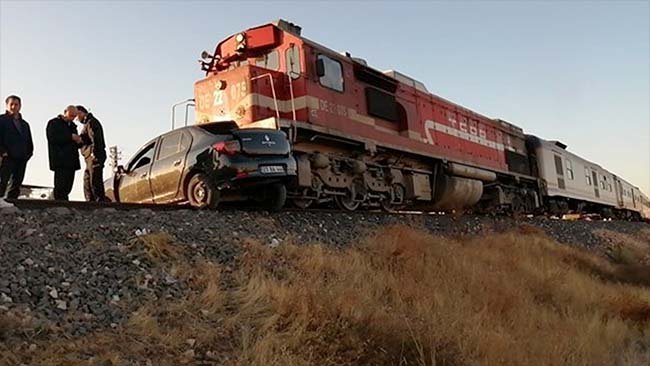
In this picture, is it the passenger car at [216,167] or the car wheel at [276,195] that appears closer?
the passenger car at [216,167]

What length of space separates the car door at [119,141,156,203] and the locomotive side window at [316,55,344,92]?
3.24m

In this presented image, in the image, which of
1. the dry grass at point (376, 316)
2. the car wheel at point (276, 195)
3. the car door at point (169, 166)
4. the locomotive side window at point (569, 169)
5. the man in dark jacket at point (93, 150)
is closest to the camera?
the dry grass at point (376, 316)

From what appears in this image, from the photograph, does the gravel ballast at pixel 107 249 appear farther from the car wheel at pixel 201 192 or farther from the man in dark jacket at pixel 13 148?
the man in dark jacket at pixel 13 148

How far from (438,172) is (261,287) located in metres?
9.99

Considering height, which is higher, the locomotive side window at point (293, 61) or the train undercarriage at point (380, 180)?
the locomotive side window at point (293, 61)

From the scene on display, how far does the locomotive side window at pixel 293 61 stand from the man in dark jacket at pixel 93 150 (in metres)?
3.38

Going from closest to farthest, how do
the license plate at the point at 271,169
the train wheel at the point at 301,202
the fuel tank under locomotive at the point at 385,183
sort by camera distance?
1. the license plate at the point at 271,169
2. the train wheel at the point at 301,202
3. the fuel tank under locomotive at the point at 385,183

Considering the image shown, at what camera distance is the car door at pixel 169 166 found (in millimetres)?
8148

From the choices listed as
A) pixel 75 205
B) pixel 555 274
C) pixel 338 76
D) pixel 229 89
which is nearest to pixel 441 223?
pixel 555 274

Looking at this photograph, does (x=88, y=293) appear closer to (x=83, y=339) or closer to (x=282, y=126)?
(x=83, y=339)

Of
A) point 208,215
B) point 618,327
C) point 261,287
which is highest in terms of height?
point 208,215

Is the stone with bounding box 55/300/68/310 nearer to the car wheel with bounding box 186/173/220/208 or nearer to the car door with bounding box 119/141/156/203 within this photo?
the car wheel with bounding box 186/173/220/208

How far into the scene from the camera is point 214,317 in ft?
12.9

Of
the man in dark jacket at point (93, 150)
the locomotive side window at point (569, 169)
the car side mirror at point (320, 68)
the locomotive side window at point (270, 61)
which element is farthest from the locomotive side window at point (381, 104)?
the locomotive side window at point (569, 169)
